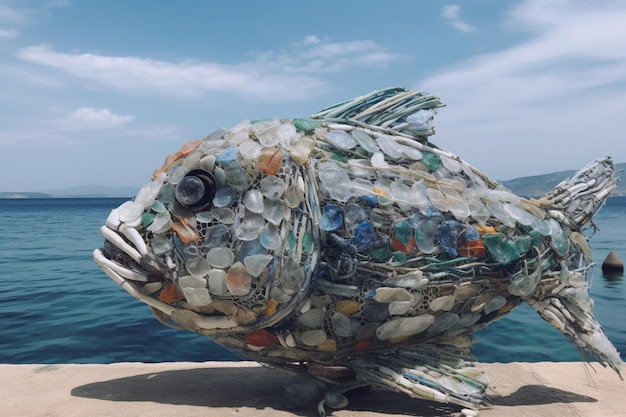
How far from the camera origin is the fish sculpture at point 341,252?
3.82 m

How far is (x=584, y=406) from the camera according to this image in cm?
478

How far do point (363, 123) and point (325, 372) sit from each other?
1.97m

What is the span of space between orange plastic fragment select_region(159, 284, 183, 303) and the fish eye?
0.56 meters

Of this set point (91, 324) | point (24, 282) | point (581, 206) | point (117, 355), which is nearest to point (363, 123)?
point (581, 206)

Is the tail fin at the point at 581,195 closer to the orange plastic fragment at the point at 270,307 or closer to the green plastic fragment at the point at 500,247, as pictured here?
the green plastic fragment at the point at 500,247

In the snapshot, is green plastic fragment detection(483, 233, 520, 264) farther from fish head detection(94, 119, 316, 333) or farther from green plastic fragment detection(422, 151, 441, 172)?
fish head detection(94, 119, 316, 333)

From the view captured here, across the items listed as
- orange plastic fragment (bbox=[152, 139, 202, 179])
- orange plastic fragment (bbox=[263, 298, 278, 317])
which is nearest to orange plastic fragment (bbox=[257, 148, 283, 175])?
orange plastic fragment (bbox=[152, 139, 202, 179])

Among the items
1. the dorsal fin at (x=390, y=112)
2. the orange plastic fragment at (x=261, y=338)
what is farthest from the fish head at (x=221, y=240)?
the dorsal fin at (x=390, y=112)

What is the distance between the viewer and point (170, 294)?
3.92 metres

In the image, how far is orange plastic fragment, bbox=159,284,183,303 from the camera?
3902 mm

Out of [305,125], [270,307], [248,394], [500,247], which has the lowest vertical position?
[248,394]

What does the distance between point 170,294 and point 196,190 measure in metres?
0.73

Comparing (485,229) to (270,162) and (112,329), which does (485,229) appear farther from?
(112,329)

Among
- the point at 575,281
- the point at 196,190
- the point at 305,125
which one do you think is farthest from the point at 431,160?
the point at 196,190
